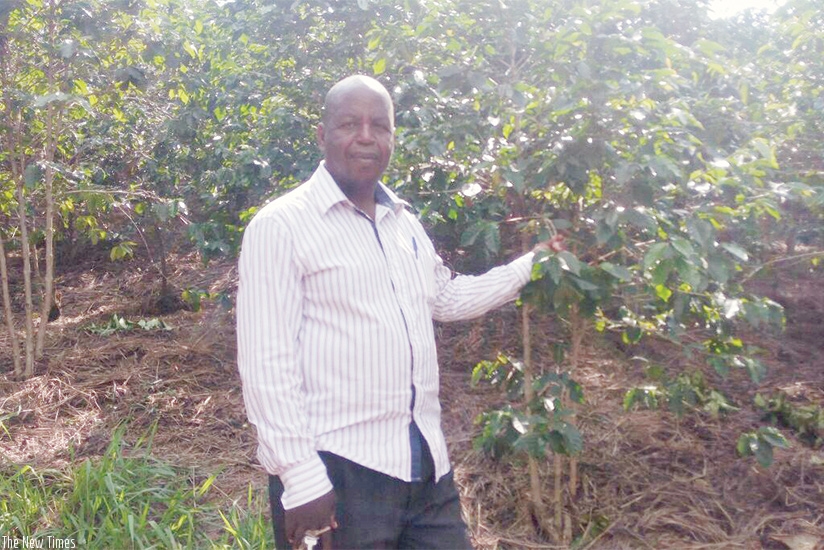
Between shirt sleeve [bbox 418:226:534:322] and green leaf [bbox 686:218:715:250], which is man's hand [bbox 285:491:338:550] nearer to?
shirt sleeve [bbox 418:226:534:322]

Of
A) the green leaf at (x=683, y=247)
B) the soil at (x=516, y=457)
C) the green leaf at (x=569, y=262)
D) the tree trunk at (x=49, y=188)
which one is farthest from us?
the tree trunk at (x=49, y=188)

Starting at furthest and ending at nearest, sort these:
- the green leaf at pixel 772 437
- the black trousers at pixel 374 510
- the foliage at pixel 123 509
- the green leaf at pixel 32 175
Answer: the green leaf at pixel 32 175 < the foliage at pixel 123 509 < the green leaf at pixel 772 437 < the black trousers at pixel 374 510

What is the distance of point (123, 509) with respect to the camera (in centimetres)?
349

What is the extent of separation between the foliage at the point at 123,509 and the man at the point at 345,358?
4.49 feet

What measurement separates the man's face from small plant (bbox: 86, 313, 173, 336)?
4362mm

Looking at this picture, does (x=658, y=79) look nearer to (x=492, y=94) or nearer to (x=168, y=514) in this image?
(x=492, y=94)

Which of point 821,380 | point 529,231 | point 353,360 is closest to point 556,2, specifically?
point 529,231

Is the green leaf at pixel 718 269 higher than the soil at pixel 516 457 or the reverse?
higher

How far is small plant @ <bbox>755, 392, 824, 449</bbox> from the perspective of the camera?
13.8ft

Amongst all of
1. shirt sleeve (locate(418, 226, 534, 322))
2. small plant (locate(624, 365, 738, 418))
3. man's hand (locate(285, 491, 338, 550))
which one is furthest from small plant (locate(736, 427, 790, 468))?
man's hand (locate(285, 491, 338, 550))

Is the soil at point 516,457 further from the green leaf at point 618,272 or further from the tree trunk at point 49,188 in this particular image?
the green leaf at point 618,272

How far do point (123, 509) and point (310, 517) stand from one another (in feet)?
6.39

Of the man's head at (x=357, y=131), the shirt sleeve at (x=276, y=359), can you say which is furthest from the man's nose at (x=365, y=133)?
the shirt sleeve at (x=276, y=359)

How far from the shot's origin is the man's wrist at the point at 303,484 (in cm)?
187
